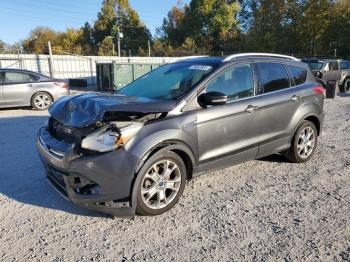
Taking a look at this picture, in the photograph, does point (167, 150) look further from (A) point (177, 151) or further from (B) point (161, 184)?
(B) point (161, 184)

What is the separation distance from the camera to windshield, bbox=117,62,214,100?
431 centimetres

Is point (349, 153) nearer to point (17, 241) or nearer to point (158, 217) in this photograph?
point (158, 217)

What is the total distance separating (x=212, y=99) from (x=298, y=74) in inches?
87.7

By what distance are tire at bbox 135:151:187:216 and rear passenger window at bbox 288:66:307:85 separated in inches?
103

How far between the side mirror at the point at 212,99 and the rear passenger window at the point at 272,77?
1.04m

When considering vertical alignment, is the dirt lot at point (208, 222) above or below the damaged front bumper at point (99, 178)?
below

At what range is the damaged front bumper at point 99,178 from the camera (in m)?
3.42

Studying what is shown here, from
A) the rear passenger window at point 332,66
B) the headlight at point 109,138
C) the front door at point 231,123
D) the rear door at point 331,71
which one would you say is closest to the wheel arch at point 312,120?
the front door at point 231,123

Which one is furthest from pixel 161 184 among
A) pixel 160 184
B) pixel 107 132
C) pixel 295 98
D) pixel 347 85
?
pixel 347 85

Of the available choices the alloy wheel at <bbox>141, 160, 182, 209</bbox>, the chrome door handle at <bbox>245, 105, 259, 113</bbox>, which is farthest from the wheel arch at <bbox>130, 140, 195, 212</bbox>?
the chrome door handle at <bbox>245, 105, 259, 113</bbox>

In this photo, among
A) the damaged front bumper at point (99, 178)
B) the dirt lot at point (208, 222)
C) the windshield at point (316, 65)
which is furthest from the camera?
the windshield at point (316, 65)

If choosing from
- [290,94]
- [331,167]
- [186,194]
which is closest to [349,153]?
[331,167]

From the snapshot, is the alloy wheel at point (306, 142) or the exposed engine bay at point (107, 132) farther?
the alloy wheel at point (306, 142)

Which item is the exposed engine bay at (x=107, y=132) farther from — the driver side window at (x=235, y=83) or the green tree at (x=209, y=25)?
the green tree at (x=209, y=25)
